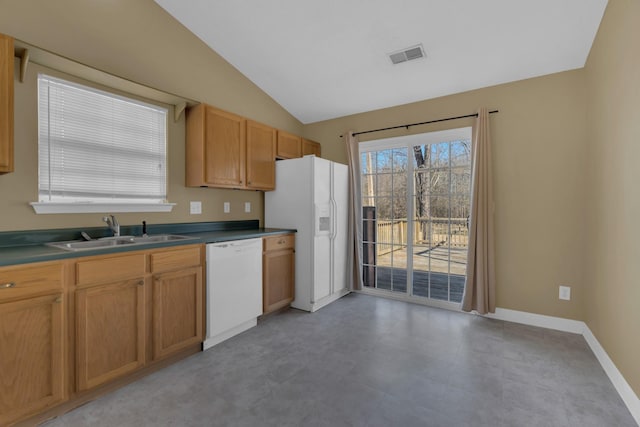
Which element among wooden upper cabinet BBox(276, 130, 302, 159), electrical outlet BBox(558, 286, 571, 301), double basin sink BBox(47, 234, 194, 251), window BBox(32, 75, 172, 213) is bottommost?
electrical outlet BBox(558, 286, 571, 301)

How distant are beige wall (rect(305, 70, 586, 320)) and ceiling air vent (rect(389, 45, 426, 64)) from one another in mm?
866

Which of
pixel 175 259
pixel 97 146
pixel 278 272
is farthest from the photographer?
pixel 278 272

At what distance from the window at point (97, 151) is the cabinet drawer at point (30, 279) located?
715 millimetres

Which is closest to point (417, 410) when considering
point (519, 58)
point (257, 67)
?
point (519, 58)

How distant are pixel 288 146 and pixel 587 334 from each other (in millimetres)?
3700

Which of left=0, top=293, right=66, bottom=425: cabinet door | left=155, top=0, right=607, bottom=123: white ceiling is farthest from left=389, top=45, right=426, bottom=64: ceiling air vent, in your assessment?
left=0, top=293, right=66, bottom=425: cabinet door

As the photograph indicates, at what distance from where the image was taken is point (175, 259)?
7.39 feet

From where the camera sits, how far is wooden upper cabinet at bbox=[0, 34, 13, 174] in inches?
65.9

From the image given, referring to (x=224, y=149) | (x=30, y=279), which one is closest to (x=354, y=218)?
(x=224, y=149)

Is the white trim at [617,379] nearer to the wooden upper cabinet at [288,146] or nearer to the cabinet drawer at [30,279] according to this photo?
the cabinet drawer at [30,279]

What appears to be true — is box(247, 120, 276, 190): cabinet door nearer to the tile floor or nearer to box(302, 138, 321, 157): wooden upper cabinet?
box(302, 138, 321, 157): wooden upper cabinet

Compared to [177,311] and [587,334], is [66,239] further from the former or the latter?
[587,334]

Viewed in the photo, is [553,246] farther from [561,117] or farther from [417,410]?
[417,410]

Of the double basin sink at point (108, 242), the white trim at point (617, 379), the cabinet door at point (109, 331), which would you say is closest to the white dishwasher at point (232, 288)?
the double basin sink at point (108, 242)
